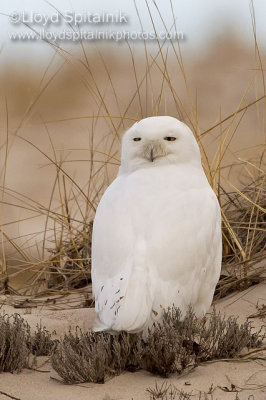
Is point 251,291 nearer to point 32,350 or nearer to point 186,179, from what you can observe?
point 186,179

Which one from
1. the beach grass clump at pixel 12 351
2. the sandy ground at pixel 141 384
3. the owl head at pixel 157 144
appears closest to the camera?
the sandy ground at pixel 141 384

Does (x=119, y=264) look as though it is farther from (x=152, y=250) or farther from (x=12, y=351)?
(x=12, y=351)

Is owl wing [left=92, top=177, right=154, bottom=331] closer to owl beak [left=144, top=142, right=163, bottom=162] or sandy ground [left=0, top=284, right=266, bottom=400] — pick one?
owl beak [left=144, top=142, right=163, bottom=162]

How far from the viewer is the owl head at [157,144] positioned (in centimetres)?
408

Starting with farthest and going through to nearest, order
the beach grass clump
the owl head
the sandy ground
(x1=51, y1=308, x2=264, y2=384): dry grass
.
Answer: the owl head, the beach grass clump, (x1=51, y1=308, x2=264, y2=384): dry grass, the sandy ground

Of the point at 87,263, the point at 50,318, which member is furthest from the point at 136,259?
the point at 87,263

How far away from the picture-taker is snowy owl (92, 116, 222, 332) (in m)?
3.61

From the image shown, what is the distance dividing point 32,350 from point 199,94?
529 inches

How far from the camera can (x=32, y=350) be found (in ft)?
13.4

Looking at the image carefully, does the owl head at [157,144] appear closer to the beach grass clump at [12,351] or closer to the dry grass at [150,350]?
the dry grass at [150,350]

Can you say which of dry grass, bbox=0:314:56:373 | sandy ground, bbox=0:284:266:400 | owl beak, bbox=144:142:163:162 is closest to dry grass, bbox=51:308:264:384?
sandy ground, bbox=0:284:266:400

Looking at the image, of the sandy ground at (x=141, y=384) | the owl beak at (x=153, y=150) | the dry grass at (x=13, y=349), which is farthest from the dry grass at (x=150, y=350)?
the owl beak at (x=153, y=150)

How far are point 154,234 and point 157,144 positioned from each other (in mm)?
591

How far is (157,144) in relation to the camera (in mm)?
4102
